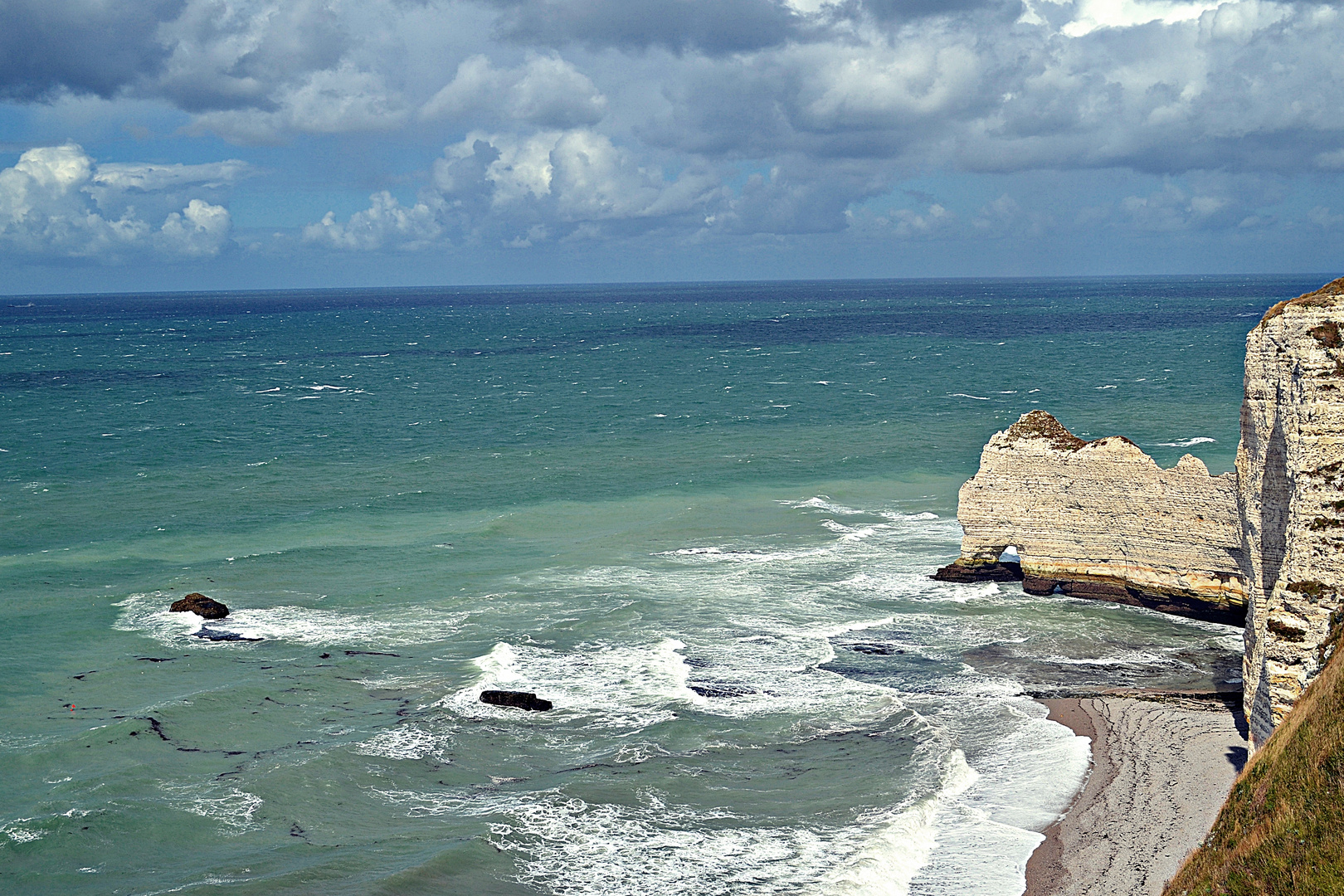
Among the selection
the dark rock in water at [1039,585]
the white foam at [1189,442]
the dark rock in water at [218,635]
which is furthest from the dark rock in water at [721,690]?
the white foam at [1189,442]

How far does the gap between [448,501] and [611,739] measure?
99.8 feet

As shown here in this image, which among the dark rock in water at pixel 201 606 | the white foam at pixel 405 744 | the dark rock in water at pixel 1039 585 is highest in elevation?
the dark rock in water at pixel 1039 585

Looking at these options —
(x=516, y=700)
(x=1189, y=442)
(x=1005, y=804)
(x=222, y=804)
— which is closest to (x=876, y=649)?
(x=1005, y=804)

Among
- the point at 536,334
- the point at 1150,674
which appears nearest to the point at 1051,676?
the point at 1150,674

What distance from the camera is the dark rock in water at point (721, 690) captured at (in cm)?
2895

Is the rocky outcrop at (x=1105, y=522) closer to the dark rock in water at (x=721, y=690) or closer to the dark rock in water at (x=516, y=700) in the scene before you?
the dark rock in water at (x=721, y=690)

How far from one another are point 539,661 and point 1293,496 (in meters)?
20.2

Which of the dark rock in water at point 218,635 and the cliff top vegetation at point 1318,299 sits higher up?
the cliff top vegetation at point 1318,299

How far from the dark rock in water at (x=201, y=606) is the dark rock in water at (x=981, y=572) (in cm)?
2512

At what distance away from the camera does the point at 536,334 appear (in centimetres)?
18175

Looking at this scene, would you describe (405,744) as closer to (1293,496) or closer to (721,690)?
(721,690)

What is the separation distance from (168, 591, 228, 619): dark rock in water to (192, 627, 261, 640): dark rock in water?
4.65 feet

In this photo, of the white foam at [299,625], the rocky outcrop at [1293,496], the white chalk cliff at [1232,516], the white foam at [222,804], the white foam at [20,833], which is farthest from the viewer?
the white foam at [299,625]

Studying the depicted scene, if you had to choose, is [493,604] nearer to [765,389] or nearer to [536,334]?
[765,389]
